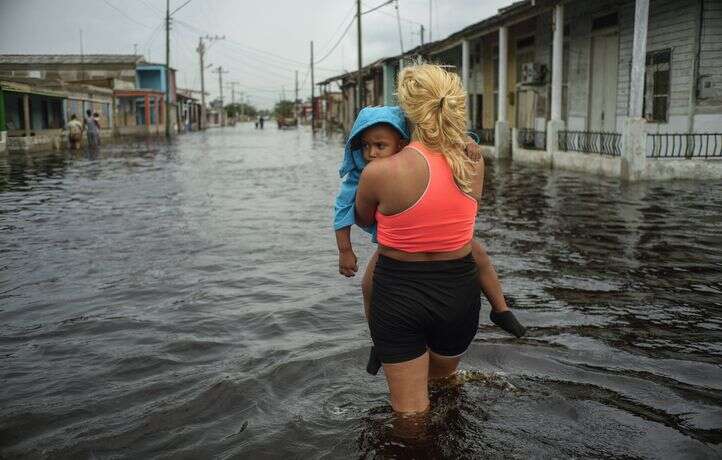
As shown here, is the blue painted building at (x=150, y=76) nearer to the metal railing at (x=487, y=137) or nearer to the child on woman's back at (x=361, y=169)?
the metal railing at (x=487, y=137)

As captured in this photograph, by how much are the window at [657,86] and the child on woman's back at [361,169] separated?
14216 millimetres

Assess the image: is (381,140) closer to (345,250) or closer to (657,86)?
(345,250)

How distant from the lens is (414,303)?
2643 mm

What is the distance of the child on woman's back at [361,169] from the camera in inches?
106

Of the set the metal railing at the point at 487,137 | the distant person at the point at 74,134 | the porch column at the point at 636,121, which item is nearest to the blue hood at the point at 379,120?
the porch column at the point at 636,121

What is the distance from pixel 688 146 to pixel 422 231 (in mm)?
13780

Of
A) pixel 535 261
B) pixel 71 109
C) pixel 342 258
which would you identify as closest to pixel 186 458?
pixel 342 258

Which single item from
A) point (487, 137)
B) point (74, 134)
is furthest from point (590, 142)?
point (74, 134)

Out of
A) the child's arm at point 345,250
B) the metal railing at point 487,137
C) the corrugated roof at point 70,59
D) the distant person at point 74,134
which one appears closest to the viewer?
the child's arm at point 345,250

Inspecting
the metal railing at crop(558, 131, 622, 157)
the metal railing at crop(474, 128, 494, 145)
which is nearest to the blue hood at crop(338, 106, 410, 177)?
the metal railing at crop(558, 131, 622, 157)

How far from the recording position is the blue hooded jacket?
2.66 m

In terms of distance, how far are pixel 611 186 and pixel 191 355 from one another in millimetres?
10723

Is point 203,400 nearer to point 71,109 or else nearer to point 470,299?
point 470,299

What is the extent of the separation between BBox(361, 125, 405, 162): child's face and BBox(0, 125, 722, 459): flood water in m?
1.24
